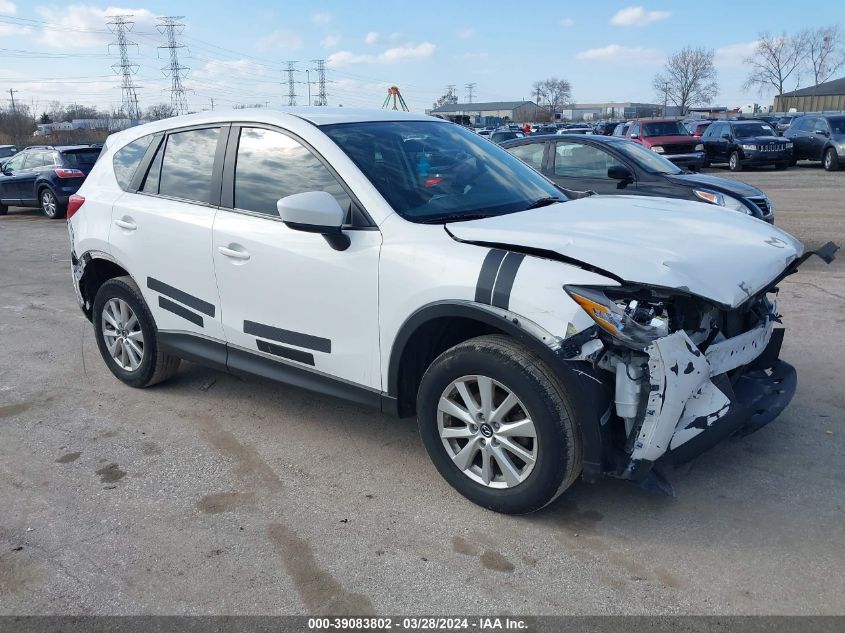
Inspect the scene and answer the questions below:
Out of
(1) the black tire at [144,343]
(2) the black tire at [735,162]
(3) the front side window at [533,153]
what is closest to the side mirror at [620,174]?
(3) the front side window at [533,153]

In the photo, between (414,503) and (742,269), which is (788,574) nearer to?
(742,269)

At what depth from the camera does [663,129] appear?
21359 mm

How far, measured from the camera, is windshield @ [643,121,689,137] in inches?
832

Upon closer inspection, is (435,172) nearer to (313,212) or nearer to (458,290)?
(313,212)

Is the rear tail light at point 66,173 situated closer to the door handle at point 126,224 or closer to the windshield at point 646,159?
the windshield at point 646,159

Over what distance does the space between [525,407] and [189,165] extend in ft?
8.82

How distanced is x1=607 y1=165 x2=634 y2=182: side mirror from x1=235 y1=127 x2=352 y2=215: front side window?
520 cm

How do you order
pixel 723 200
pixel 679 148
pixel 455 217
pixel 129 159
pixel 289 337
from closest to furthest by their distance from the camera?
pixel 455 217 < pixel 289 337 < pixel 129 159 < pixel 723 200 < pixel 679 148

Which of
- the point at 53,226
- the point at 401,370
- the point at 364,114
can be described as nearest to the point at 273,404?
the point at 401,370

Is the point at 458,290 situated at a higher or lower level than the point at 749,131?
lower

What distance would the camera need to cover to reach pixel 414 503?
11.6 ft

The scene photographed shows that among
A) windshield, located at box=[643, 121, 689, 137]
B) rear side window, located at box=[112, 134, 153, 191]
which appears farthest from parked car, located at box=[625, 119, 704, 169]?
rear side window, located at box=[112, 134, 153, 191]

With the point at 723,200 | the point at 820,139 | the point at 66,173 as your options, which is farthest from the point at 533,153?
the point at 820,139

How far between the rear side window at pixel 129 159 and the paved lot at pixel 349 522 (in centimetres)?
148
